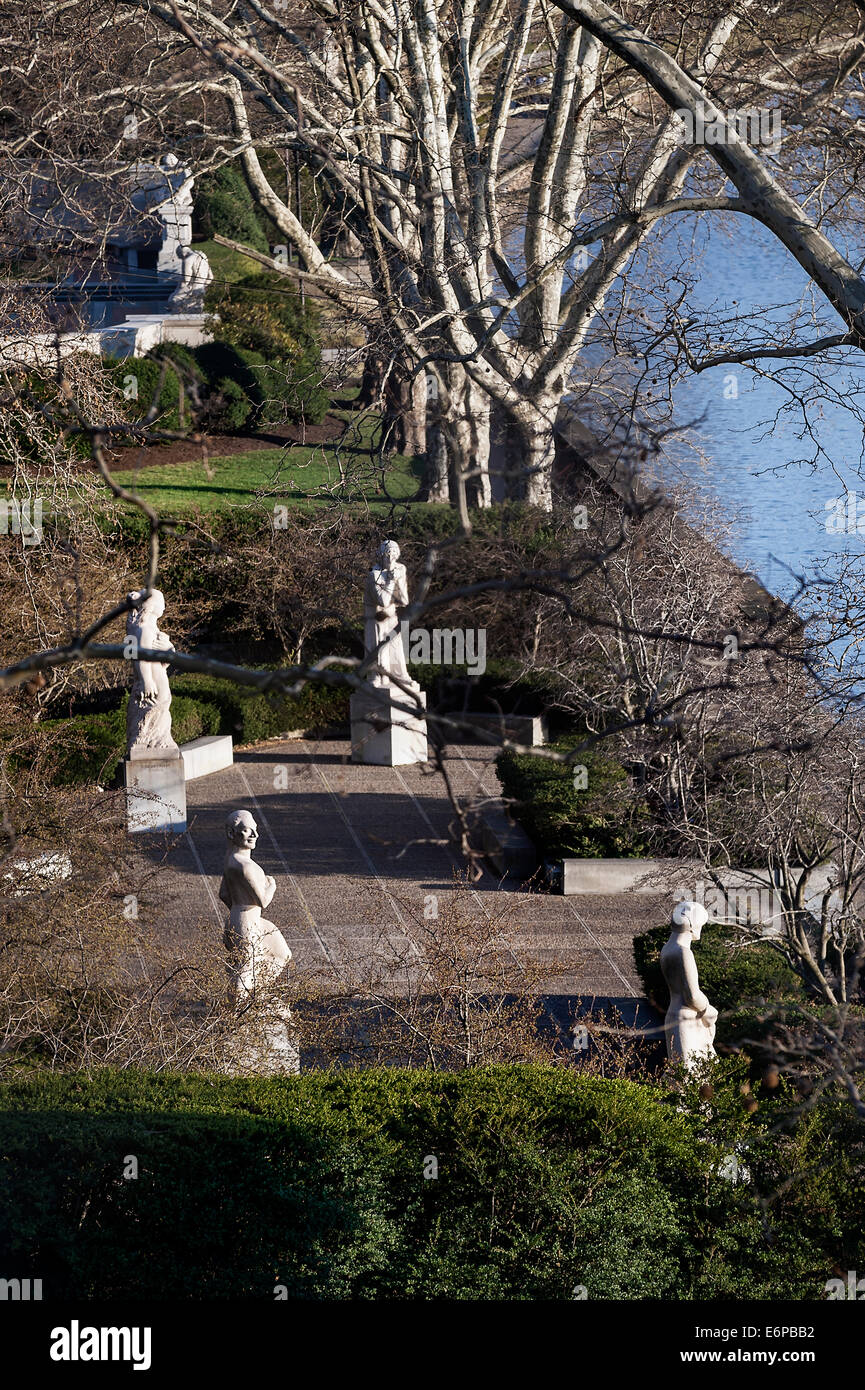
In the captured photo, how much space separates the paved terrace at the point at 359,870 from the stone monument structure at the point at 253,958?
3.66 ft

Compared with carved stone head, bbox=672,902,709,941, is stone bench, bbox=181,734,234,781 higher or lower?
higher

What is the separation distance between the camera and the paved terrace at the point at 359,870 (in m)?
11.7

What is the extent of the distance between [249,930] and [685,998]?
8.49 ft

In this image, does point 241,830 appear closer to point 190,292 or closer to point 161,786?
point 161,786

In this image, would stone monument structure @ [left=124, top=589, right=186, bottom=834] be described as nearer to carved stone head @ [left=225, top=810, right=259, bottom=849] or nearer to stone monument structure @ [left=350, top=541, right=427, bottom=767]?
stone monument structure @ [left=350, top=541, right=427, bottom=767]

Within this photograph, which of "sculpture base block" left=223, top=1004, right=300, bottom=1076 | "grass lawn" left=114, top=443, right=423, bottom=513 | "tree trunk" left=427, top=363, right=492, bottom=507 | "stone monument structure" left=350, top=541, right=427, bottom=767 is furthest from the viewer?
"grass lawn" left=114, top=443, right=423, bottom=513

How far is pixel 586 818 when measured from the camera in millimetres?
13359

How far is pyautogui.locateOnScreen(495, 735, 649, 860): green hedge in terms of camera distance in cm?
1323

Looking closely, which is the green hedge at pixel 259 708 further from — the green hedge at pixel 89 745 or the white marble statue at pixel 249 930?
the white marble statue at pixel 249 930

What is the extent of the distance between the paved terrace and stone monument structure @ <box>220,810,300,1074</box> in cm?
112

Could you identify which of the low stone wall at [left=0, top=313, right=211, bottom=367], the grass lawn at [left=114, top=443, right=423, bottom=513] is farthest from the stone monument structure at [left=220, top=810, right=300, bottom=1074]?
the low stone wall at [left=0, top=313, right=211, bottom=367]

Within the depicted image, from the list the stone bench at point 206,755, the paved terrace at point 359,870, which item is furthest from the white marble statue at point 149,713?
the stone bench at point 206,755

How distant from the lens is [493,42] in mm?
23922
